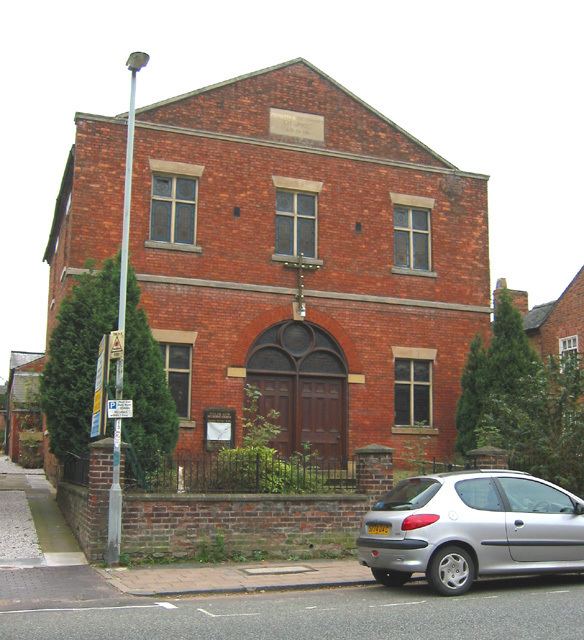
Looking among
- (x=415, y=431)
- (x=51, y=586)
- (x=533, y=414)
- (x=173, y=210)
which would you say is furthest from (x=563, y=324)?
(x=51, y=586)

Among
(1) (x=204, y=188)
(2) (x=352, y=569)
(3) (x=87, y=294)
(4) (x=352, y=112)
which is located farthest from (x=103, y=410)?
(4) (x=352, y=112)

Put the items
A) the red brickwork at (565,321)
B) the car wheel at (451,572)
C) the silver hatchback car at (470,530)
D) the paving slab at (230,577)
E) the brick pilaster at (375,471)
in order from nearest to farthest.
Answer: the car wheel at (451,572), the silver hatchback car at (470,530), the paving slab at (230,577), the brick pilaster at (375,471), the red brickwork at (565,321)

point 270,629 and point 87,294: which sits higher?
point 87,294

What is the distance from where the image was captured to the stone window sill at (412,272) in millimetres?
20400

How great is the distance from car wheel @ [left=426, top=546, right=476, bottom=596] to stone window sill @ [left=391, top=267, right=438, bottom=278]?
11.0 meters

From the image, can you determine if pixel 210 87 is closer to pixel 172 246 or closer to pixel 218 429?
pixel 172 246

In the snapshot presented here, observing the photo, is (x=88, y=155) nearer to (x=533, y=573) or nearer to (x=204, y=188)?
(x=204, y=188)

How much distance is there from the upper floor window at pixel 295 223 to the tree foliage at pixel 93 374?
4.72m

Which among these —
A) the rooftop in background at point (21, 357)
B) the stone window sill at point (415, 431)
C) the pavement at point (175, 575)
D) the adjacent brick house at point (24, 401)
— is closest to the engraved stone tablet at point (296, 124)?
the stone window sill at point (415, 431)

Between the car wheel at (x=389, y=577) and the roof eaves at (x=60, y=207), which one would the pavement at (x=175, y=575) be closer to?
the car wheel at (x=389, y=577)

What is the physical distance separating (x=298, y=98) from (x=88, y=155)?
541cm

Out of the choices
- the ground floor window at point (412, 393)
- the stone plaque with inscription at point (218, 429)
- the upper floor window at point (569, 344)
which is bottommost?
the stone plaque with inscription at point (218, 429)

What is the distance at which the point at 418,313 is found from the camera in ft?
67.3

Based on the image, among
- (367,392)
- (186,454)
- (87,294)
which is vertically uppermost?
(87,294)
